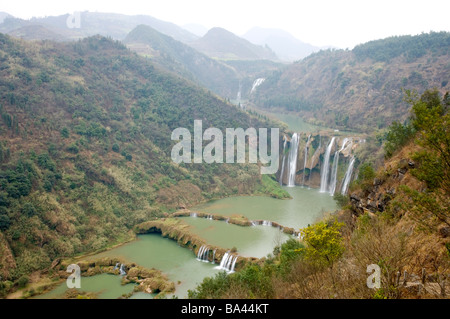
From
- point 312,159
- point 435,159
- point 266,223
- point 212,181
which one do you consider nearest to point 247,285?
point 435,159

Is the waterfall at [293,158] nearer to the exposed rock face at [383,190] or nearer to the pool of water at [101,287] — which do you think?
the exposed rock face at [383,190]

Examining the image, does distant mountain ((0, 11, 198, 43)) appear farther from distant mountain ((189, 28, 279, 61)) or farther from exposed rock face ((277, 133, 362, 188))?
exposed rock face ((277, 133, 362, 188))

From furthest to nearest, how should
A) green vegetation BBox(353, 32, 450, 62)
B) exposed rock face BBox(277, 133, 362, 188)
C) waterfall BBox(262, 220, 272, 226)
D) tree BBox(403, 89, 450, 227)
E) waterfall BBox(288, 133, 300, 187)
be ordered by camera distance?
green vegetation BBox(353, 32, 450, 62), waterfall BBox(288, 133, 300, 187), exposed rock face BBox(277, 133, 362, 188), waterfall BBox(262, 220, 272, 226), tree BBox(403, 89, 450, 227)

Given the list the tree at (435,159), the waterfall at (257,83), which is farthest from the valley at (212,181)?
the waterfall at (257,83)

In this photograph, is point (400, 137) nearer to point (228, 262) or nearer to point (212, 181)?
point (228, 262)

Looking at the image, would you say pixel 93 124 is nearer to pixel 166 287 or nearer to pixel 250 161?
pixel 250 161

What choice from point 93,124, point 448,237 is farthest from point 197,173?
point 448,237

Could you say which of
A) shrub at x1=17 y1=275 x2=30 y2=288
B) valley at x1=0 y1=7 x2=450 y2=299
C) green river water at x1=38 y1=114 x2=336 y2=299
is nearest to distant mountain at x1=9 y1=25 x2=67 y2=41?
valley at x1=0 y1=7 x2=450 y2=299
